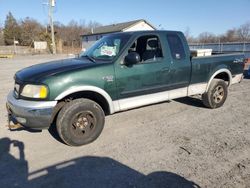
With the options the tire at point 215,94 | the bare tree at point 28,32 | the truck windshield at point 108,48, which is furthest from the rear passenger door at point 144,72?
the bare tree at point 28,32

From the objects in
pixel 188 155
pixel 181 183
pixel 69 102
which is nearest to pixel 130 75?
pixel 69 102

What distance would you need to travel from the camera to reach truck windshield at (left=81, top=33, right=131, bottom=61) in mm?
4859

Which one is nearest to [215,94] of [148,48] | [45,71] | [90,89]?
[148,48]

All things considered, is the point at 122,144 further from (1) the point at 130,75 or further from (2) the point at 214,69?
(2) the point at 214,69

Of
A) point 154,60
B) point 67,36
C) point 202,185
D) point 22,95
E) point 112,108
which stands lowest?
A: point 202,185

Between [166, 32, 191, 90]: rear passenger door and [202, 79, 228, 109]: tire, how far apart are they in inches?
33.5

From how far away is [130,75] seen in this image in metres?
4.72

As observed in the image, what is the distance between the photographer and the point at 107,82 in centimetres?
446

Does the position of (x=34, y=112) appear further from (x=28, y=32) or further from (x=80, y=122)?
(x=28, y=32)

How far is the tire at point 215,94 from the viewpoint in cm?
621

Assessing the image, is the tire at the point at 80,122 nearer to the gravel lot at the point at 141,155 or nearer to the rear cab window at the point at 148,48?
the gravel lot at the point at 141,155

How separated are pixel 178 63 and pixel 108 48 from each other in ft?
5.29

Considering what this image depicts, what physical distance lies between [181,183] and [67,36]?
74.9m

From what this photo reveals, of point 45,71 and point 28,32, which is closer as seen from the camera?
point 45,71
